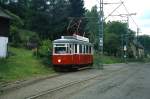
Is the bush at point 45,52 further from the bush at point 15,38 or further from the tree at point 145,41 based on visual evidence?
the tree at point 145,41

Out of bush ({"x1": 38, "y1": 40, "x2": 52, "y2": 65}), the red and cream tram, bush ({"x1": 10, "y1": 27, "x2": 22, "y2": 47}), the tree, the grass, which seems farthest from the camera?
the tree

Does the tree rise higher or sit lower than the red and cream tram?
higher

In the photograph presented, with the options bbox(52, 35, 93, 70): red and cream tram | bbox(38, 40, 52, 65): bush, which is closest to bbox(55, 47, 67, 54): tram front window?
bbox(52, 35, 93, 70): red and cream tram

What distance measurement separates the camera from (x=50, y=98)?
15.6 metres

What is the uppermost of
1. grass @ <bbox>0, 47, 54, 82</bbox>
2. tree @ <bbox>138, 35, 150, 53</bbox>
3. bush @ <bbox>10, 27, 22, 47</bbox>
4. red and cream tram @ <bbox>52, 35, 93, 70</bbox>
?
tree @ <bbox>138, 35, 150, 53</bbox>

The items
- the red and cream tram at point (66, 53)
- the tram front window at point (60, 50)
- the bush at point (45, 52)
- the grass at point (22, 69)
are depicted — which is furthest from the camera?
the bush at point (45, 52)

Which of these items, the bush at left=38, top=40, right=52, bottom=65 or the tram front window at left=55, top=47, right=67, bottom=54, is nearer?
the tram front window at left=55, top=47, right=67, bottom=54

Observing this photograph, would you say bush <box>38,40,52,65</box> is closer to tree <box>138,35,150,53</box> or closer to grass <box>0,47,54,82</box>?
grass <box>0,47,54,82</box>

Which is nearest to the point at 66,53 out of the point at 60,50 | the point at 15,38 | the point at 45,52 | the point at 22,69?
the point at 60,50

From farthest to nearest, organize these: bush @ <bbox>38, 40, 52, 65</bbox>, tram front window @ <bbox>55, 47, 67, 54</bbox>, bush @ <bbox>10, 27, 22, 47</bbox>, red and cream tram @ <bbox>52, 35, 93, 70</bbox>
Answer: bush @ <bbox>10, 27, 22, 47</bbox> → bush @ <bbox>38, 40, 52, 65</bbox> → tram front window @ <bbox>55, 47, 67, 54</bbox> → red and cream tram @ <bbox>52, 35, 93, 70</bbox>

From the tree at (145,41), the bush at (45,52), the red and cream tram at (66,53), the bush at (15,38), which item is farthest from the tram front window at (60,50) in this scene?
the tree at (145,41)

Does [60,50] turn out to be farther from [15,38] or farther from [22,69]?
[15,38]

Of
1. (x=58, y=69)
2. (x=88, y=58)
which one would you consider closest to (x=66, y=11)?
(x=88, y=58)

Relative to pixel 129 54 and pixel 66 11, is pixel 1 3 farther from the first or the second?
pixel 129 54
